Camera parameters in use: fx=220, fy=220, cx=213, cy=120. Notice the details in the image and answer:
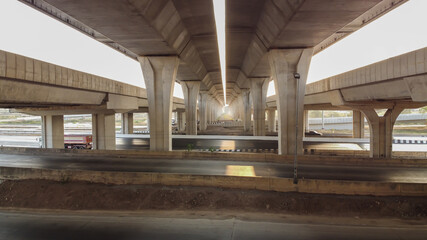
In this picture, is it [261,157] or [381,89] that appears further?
[261,157]

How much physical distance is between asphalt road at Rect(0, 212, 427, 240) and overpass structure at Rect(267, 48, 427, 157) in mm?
8064

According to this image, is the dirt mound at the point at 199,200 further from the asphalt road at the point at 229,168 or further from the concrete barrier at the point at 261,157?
the concrete barrier at the point at 261,157

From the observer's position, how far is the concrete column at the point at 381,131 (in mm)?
24250

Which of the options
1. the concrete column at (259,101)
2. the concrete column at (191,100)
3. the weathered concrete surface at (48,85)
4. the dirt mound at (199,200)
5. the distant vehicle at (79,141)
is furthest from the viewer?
the concrete column at (191,100)

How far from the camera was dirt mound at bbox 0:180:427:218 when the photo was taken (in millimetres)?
10562

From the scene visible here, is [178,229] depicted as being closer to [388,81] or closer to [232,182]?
[232,182]

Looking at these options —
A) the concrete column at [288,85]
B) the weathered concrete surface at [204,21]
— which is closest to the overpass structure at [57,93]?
the weathered concrete surface at [204,21]

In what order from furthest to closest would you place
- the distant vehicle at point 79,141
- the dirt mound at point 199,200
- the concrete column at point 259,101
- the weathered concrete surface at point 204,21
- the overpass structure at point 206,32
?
1. the concrete column at point 259,101
2. the distant vehicle at point 79,141
3. the overpass structure at point 206,32
4. the dirt mound at point 199,200
5. the weathered concrete surface at point 204,21

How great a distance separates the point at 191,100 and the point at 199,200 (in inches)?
1276

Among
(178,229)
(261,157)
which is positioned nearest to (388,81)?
(261,157)

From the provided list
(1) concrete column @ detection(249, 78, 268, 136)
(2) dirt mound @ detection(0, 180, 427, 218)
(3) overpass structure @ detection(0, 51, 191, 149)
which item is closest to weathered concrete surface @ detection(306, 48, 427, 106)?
(2) dirt mound @ detection(0, 180, 427, 218)

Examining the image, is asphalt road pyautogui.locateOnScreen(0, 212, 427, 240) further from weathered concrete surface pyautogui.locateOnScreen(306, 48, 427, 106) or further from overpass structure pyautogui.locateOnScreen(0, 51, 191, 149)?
weathered concrete surface pyautogui.locateOnScreen(306, 48, 427, 106)

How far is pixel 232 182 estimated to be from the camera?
41.5ft

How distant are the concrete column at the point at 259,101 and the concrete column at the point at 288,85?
19.7m
